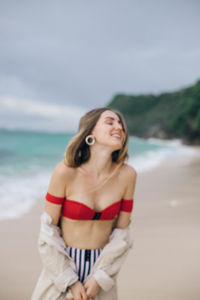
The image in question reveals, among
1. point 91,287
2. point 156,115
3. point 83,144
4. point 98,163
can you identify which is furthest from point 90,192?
point 156,115

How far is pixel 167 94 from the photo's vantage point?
98375mm

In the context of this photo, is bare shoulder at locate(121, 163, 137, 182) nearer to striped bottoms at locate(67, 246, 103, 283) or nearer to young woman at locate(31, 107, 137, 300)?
young woman at locate(31, 107, 137, 300)

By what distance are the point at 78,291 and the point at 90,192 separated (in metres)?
0.53

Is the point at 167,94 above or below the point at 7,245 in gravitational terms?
above

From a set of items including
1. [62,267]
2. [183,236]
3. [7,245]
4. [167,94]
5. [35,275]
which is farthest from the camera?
[167,94]

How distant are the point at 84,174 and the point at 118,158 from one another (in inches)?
9.4

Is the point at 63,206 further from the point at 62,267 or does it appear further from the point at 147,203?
the point at 147,203

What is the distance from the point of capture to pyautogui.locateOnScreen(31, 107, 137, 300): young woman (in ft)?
5.99

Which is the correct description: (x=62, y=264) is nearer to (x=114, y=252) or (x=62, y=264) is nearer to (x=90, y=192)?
(x=114, y=252)

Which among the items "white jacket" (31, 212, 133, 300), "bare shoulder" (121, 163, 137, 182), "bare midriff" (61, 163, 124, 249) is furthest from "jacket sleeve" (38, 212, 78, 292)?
"bare shoulder" (121, 163, 137, 182)

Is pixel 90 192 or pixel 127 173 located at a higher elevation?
pixel 127 173

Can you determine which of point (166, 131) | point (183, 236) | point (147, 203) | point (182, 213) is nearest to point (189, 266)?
point (183, 236)

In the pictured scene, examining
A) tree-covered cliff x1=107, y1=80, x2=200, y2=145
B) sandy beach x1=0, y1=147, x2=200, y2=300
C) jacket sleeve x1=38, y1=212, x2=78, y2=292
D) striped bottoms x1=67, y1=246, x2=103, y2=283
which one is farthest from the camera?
tree-covered cliff x1=107, y1=80, x2=200, y2=145

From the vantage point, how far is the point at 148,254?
4008mm
